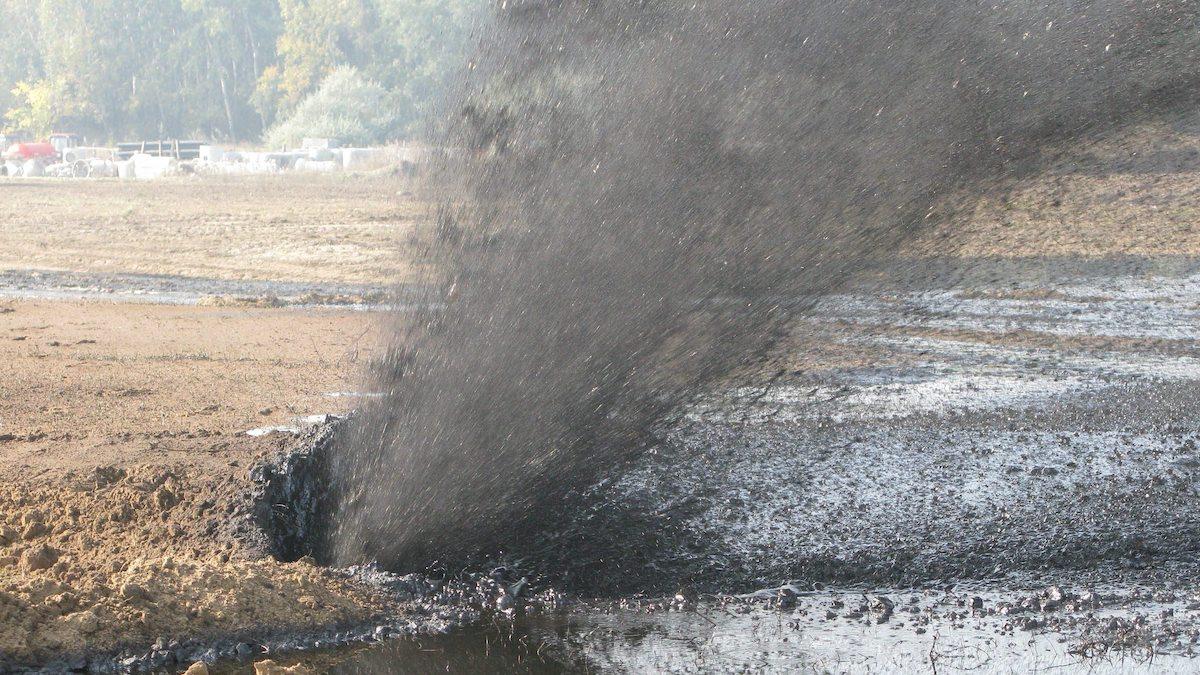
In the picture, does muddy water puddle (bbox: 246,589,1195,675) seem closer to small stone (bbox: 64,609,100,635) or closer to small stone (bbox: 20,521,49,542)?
small stone (bbox: 64,609,100,635)

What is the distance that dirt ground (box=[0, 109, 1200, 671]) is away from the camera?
412 cm

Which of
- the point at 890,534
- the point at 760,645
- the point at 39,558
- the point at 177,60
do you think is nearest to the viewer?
the point at 760,645

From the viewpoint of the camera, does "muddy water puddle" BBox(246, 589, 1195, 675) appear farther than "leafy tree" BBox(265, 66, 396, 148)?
No

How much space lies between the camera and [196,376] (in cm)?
838

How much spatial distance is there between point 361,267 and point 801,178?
402 inches

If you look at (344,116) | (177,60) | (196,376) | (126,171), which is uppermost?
(177,60)

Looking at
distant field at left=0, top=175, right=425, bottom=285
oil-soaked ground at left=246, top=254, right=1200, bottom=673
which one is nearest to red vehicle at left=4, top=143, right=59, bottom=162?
distant field at left=0, top=175, right=425, bottom=285

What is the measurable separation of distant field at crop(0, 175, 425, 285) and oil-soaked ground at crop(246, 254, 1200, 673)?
5.59m

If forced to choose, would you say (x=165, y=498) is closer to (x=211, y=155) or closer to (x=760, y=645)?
(x=760, y=645)

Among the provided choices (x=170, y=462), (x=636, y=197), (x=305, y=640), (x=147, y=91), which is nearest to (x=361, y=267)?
(x=170, y=462)

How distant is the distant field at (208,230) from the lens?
15.3 m

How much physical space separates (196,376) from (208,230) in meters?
11.5

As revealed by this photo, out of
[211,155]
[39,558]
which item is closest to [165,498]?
[39,558]

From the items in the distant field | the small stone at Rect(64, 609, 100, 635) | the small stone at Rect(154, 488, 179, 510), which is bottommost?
the small stone at Rect(64, 609, 100, 635)
